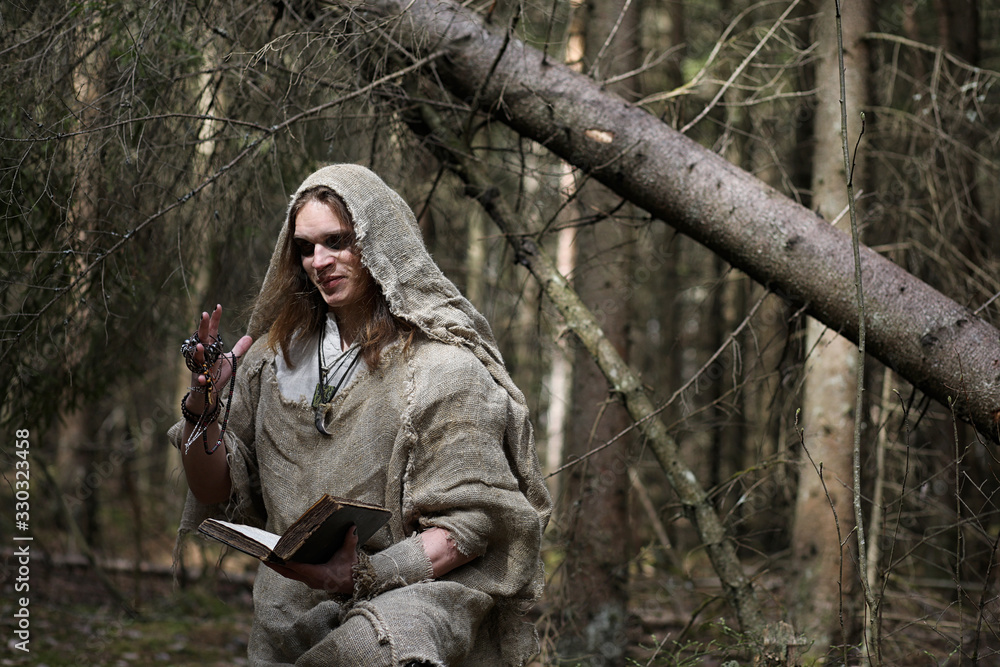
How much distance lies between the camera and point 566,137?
3.79 metres

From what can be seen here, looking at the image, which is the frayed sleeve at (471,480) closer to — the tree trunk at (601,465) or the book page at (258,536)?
the book page at (258,536)

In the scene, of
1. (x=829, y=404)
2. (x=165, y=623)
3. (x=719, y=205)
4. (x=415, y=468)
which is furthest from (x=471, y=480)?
(x=165, y=623)

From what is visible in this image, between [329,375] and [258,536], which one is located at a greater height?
[329,375]

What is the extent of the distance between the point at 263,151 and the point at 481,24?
3.92ft

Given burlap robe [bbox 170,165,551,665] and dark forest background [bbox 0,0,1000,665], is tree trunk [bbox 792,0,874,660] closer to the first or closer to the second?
dark forest background [bbox 0,0,1000,665]

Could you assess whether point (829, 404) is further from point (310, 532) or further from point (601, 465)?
point (310, 532)

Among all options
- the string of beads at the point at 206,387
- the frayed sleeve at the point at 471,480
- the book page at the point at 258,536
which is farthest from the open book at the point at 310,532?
the string of beads at the point at 206,387

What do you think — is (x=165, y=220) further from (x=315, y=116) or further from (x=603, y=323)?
(x=603, y=323)

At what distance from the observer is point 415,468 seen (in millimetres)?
2561

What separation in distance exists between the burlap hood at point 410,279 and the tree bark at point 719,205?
1.16 meters

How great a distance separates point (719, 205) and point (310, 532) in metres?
2.33

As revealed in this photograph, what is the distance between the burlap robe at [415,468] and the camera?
2449 mm

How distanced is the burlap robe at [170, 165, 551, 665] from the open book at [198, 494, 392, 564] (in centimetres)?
13

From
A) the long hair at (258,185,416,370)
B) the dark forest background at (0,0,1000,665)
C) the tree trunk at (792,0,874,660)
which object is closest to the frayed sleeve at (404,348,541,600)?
the long hair at (258,185,416,370)
